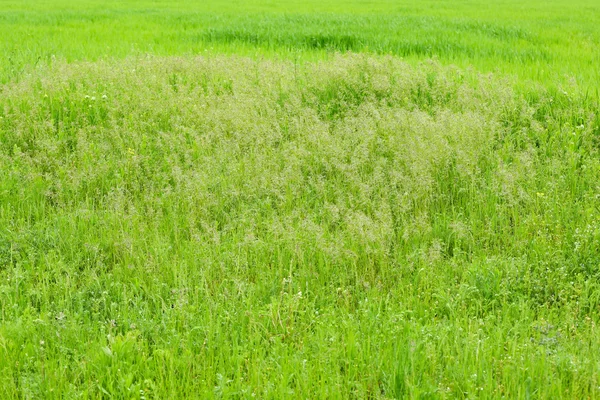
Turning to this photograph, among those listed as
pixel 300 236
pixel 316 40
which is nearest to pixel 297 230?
pixel 300 236

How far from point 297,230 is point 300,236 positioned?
2.5 inches

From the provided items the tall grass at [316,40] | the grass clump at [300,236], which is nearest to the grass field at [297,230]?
the grass clump at [300,236]

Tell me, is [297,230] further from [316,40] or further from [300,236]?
[316,40]

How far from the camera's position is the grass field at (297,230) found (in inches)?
126

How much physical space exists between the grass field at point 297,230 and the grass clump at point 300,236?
0.02 metres

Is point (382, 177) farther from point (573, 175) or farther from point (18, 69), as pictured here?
point (18, 69)

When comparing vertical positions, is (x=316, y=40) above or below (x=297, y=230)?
above

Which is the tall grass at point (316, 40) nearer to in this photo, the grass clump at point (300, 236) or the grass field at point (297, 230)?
the grass field at point (297, 230)

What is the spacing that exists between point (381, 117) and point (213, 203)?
2237 millimetres

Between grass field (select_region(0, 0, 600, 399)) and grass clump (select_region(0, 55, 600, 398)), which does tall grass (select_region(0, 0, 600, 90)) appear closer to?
grass field (select_region(0, 0, 600, 399))

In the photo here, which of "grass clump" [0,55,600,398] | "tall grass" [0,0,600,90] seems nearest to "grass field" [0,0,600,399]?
"grass clump" [0,55,600,398]

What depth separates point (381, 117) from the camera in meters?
6.56

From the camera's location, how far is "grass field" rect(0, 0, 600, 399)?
3205mm

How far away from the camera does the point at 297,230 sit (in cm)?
463
